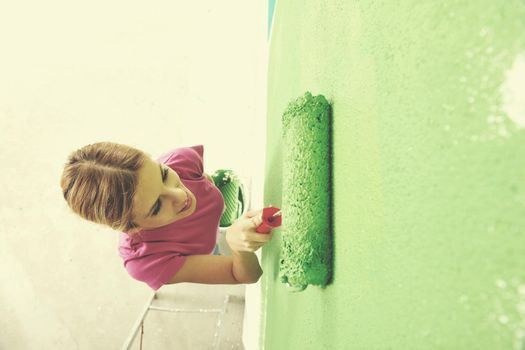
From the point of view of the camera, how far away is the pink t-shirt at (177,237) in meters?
0.93

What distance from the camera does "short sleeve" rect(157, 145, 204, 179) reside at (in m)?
1.16

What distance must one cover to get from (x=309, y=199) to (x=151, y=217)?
1.75ft

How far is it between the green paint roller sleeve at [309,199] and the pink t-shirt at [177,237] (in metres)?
0.55

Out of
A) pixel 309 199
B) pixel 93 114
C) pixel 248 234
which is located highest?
pixel 93 114

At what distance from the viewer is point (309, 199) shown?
43 cm

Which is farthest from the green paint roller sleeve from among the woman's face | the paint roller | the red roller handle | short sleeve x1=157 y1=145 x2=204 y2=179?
short sleeve x1=157 y1=145 x2=204 y2=179

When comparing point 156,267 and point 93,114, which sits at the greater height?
point 93,114

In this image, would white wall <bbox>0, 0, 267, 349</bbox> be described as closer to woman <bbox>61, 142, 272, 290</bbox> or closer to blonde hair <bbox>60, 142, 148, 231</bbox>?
woman <bbox>61, 142, 272, 290</bbox>

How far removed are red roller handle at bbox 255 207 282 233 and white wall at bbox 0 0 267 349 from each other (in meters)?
1.17

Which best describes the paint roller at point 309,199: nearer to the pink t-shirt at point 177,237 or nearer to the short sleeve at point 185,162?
the pink t-shirt at point 177,237

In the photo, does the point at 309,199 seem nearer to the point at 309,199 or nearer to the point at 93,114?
the point at 309,199

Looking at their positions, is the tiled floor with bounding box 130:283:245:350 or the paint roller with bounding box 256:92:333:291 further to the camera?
the tiled floor with bounding box 130:283:245:350

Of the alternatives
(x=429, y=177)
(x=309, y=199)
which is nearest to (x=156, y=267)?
(x=309, y=199)

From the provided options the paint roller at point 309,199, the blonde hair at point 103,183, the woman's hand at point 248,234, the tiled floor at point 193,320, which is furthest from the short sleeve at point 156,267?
the tiled floor at point 193,320
